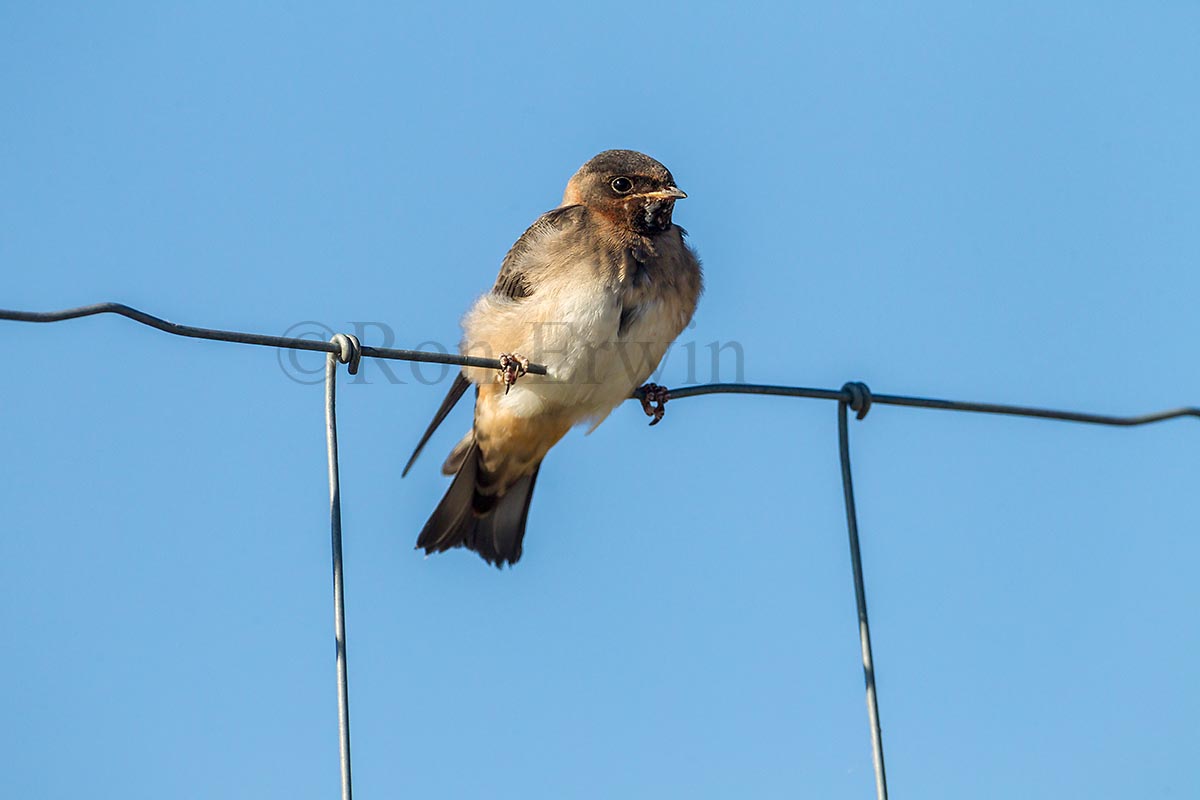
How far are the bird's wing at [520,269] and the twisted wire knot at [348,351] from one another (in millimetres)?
2250

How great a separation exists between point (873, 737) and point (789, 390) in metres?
1.11

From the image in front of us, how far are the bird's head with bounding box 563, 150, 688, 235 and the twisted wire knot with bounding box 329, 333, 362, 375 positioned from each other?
2.87 metres

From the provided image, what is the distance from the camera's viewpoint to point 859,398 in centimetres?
443

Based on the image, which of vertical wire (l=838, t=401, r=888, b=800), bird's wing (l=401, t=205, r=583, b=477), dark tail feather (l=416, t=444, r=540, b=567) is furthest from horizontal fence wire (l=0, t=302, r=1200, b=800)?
dark tail feather (l=416, t=444, r=540, b=567)

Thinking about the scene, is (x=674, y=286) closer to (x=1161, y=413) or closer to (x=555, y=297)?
(x=555, y=297)

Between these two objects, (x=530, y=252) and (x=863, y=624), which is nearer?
(x=863, y=624)

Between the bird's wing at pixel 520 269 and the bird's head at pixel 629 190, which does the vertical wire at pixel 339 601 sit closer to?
the bird's wing at pixel 520 269

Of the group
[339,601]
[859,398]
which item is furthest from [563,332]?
[339,601]

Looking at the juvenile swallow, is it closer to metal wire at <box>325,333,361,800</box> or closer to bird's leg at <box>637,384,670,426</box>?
bird's leg at <box>637,384,670,426</box>

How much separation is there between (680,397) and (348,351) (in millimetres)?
1250

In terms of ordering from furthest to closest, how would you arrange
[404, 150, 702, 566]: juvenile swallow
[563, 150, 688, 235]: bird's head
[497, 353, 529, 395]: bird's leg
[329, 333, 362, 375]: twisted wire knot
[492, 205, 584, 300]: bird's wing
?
[563, 150, 688, 235]: bird's head, [492, 205, 584, 300]: bird's wing, [404, 150, 702, 566]: juvenile swallow, [497, 353, 529, 395]: bird's leg, [329, 333, 362, 375]: twisted wire knot

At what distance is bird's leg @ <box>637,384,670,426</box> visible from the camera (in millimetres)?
6465


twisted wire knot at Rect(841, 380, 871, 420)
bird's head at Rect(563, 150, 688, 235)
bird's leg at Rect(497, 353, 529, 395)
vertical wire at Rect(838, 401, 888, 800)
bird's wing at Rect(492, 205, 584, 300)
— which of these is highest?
bird's head at Rect(563, 150, 688, 235)

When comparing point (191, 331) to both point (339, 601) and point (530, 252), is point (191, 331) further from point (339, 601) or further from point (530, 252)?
point (530, 252)
